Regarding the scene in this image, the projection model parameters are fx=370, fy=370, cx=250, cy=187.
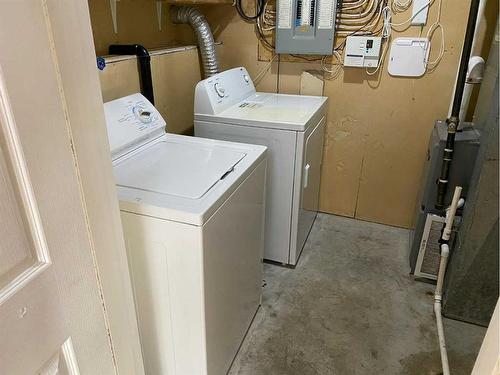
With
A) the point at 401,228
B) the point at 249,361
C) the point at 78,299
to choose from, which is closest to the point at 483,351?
the point at 78,299

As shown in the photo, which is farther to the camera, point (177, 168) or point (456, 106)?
point (456, 106)

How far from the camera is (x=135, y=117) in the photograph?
1654 millimetres

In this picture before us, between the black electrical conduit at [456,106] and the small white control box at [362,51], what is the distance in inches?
22.9

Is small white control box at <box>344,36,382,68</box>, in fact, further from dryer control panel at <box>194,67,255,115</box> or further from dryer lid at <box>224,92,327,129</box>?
dryer control panel at <box>194,67,255,115</box>

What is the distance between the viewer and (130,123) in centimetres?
162

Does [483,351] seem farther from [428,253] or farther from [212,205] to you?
[428,253]

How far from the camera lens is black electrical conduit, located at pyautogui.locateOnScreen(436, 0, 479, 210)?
173 cm

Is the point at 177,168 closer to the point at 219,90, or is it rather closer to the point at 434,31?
the point at 219,90

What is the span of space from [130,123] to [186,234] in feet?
2.37

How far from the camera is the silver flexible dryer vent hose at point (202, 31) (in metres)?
2.34

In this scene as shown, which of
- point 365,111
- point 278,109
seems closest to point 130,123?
point 278,109

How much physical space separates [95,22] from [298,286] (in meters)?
1.76

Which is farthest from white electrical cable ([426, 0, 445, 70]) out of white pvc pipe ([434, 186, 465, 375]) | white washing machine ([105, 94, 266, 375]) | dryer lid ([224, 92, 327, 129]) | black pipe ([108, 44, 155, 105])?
black pipe ([108, 44, 155, 105])

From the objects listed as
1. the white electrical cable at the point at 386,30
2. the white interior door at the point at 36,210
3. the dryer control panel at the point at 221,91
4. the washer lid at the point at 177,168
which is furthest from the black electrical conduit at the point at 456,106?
the white interior door at the point at 36,210
